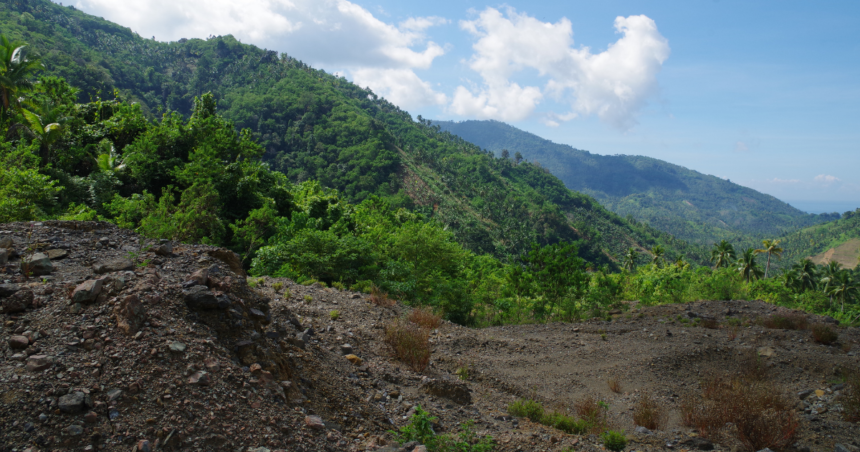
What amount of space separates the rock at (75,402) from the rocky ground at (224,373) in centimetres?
1

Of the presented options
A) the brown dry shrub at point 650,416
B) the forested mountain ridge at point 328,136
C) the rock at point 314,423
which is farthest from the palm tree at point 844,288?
the rock at point 314,423

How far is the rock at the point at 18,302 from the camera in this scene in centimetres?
420

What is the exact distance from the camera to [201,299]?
16.0ft

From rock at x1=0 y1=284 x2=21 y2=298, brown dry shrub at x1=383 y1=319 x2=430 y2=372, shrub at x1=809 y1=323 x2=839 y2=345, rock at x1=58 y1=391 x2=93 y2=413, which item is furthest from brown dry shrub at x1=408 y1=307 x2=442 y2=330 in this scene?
shrub at x1=809 y1=323 x2=839 y2=345

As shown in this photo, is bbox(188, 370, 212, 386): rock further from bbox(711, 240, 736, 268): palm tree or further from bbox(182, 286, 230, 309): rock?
bbox(711, 240, 736, 268): palm tree

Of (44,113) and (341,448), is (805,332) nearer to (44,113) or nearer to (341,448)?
(341,448)

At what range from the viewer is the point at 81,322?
166 inches

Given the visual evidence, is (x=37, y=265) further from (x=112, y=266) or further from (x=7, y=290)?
(x=7, y=290)

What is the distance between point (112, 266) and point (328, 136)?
10119 centimetres

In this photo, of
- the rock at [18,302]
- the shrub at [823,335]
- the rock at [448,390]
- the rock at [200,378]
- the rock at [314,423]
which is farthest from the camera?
the shrub at [823,335]

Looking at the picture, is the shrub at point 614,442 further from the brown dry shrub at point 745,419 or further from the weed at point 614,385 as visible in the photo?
the weed at point 614,385

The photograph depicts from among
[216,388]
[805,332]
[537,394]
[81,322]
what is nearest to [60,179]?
[81,322]

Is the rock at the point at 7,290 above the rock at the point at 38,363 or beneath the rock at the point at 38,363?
above

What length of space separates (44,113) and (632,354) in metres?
24.2
